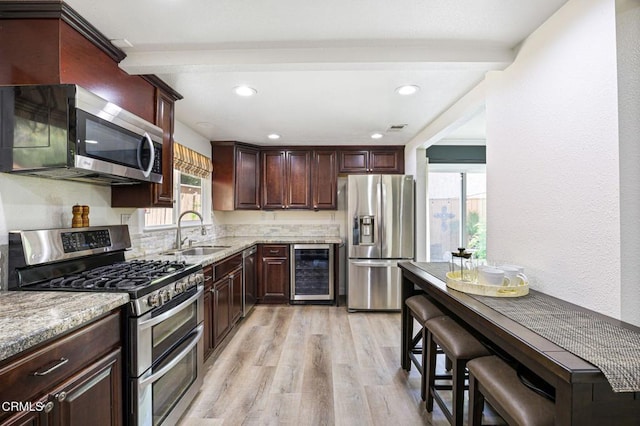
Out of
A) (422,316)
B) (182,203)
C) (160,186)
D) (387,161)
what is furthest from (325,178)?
(422,316)

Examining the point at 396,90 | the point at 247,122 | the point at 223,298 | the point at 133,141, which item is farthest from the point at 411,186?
the point at 133,141

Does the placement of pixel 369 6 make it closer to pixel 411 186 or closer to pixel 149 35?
pixel 149 35

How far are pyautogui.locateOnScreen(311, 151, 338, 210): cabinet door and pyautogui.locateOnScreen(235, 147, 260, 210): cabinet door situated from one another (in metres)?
0.86

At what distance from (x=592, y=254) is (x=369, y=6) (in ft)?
5.08

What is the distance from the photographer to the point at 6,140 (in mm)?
1479

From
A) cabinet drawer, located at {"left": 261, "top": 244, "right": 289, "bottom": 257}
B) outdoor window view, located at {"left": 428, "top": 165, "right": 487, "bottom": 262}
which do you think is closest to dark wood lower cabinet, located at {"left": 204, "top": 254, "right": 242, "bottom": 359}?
cabinet drawer, located at {"left": 261, "top": 244, "right": 289, "bottom": 257}

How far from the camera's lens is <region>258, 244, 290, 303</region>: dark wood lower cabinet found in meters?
4.24

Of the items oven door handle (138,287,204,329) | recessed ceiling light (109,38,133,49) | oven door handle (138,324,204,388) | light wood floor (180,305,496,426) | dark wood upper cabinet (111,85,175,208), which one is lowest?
light wood floor (180,305,496,426)

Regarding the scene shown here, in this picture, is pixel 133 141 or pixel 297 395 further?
pixel 297 395

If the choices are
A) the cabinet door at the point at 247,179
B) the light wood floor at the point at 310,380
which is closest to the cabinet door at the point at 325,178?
the cabinet door at the point at 247,179

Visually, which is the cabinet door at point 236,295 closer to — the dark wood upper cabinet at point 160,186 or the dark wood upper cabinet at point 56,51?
the dark wood upper cabinet at point 160,186

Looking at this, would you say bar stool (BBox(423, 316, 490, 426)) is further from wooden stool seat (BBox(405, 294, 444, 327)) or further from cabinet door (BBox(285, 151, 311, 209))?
cabinet door (BBox(285, 151, 311, 209))

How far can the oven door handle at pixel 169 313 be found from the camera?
153 centimetres

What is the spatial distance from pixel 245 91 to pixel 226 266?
1.62 meters
